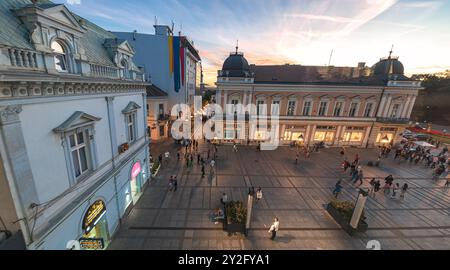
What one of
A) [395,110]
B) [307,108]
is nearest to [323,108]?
[307,108]

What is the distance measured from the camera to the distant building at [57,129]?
4969mm

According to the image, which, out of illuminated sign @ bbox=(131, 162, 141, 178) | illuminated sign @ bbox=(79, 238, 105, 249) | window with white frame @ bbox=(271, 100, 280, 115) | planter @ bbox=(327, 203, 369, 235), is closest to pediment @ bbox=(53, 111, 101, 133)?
illuminated sign @ bbox=(79, 238, 105, 249)

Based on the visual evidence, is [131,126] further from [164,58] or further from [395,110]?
[395,110]

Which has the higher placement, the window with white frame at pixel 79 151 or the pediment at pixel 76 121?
the pediment at pixel 76 121

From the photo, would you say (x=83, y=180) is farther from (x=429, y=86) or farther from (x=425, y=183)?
(x=429, y=86)

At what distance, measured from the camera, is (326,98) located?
27359mm

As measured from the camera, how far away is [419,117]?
168 ft

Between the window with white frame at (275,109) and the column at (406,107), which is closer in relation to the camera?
the column at (406,107)

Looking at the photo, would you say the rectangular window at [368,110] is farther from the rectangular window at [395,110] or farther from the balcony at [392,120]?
the rectangular window at [395,110]

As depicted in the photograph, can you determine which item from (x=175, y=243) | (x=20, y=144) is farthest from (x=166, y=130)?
(x=20, y=144)

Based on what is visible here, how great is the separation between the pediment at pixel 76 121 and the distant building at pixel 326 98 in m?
20.2

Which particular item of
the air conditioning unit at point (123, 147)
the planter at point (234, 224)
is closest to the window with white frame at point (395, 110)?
the planter at point (234, 224)

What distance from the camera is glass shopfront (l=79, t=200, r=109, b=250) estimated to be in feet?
24.6

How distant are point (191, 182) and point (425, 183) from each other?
24.4 meters
